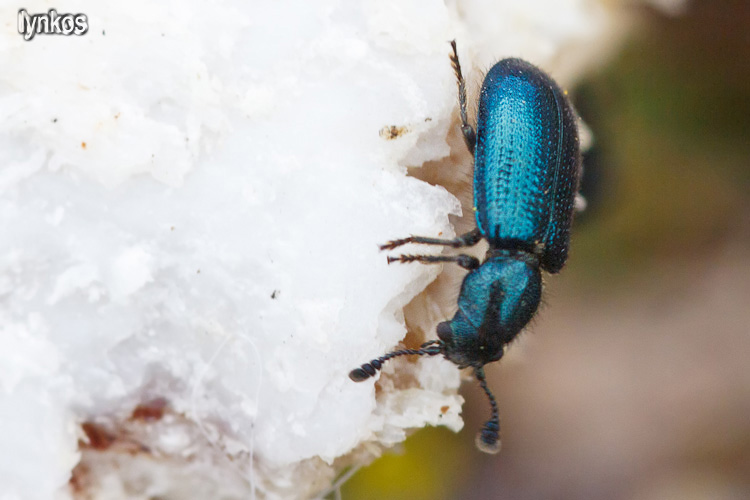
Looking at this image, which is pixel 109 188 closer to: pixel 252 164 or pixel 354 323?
pixel 252 164

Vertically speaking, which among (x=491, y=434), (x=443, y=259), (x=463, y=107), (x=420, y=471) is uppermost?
(x=463, y=107)

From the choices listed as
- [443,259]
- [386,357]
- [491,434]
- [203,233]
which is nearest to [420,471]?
[491,434]

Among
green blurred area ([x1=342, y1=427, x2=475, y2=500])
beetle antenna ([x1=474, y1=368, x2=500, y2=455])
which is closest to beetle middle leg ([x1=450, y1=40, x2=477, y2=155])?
beetle antenna ([x1=474, y1=368, x2=500, y2=455])

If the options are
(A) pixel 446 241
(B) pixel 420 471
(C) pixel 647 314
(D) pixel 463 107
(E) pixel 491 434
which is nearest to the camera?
(A) pixel 446 241

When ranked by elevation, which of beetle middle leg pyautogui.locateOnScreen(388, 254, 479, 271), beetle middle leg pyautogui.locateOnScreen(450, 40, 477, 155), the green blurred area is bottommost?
the green blurred area

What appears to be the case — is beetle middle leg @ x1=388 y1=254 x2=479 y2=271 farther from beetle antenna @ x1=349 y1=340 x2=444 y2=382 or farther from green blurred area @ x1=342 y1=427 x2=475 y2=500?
green blurred area @ x1=342 y1=427 x2=475 y2=500

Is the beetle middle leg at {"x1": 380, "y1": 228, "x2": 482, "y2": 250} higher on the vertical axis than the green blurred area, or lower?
higher

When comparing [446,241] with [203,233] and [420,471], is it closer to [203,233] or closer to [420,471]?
[203,233]
